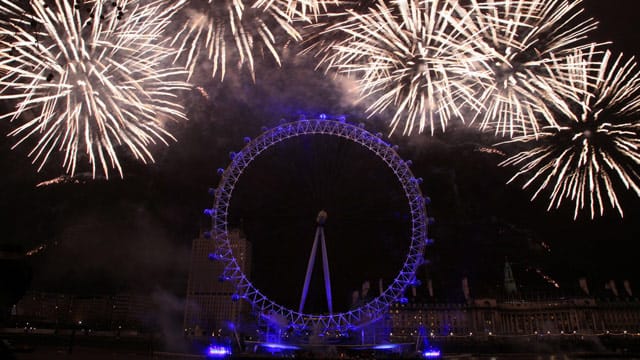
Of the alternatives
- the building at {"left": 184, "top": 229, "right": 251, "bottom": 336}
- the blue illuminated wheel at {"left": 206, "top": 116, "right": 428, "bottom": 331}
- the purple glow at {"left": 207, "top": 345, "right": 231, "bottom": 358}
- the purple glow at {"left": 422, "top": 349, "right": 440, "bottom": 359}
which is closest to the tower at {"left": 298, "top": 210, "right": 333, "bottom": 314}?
the blue illuminated wheel at {"left": 206, "top": 116, "right": 428, "bottom": 331}

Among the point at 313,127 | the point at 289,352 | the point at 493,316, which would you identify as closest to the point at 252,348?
the point at 289,352

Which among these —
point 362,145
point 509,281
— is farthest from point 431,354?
point 509,281

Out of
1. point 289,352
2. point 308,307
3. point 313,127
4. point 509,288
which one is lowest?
point 289,352

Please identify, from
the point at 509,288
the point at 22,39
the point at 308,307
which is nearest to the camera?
the point at 22,39

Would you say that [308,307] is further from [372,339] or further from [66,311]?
[66,311]

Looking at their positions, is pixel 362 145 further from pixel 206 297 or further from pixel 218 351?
pixel 206 297

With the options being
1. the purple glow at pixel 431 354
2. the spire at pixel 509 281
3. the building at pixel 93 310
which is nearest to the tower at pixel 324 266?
the purple glow at pixel 431 354

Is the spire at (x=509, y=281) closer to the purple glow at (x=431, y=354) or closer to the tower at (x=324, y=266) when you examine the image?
the purple glow at (x=431, y=354)

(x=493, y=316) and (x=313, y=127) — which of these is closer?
(x=313, y=127)

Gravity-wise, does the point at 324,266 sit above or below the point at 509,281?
below
